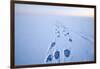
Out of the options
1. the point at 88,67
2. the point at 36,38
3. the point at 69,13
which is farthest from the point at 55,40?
the point at 88,67

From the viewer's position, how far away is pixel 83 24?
1.82m

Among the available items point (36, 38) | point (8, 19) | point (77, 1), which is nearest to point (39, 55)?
point (36, 38)

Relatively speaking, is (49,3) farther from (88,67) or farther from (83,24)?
(88,67)

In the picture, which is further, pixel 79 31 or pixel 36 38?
pixel 79 31

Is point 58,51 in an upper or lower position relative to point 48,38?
lower

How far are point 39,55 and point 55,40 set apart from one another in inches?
8.6

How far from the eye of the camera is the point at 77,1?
5.92ft

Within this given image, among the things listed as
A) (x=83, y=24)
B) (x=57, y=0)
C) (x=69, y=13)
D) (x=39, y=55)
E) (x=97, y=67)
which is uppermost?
(x=57, y=0)

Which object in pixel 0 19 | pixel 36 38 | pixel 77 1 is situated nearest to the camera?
pixel 0 19

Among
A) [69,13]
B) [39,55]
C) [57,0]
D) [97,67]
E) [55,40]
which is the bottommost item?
[97,67]

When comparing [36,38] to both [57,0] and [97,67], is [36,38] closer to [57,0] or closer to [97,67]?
[57,0]

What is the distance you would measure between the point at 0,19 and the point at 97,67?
1.13 m

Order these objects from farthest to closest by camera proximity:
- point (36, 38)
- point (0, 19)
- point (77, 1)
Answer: point (77, 1) → point (36, 38) → point (0, 19)

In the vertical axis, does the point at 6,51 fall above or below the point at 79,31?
below
